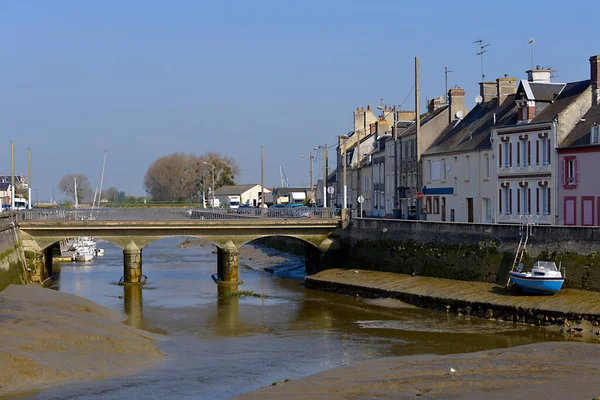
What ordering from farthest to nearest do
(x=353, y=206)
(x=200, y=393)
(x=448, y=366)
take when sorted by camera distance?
(x=353, y=206), (x=448, y=366), (x=200, y=393)

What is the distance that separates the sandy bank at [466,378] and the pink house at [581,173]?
18.4 m

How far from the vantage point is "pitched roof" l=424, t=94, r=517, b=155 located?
55928mm

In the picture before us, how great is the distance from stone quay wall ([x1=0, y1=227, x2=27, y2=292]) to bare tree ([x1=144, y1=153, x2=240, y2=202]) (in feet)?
347

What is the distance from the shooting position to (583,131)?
4800 cm

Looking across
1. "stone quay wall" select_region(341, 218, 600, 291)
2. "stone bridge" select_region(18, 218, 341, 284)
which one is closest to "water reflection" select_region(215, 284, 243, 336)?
"stone bridge" select_region(18, 218, 341, 284)

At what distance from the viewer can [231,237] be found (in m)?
57.3

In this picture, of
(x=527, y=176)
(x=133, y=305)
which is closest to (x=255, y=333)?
(x=133, y=305)

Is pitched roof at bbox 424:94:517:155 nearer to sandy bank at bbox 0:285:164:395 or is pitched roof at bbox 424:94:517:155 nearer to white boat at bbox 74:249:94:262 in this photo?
sandy bank at bbox 0:285:164:395

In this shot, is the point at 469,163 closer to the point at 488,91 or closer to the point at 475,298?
the point at 488,91

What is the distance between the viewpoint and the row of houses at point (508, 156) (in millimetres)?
48031

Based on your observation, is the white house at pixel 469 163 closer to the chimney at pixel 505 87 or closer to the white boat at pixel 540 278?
the chimney at pixel 505 87

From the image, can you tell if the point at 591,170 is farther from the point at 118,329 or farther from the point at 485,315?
the point at 118,329

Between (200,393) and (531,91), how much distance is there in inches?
1342

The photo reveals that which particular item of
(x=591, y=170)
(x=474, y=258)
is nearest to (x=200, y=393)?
(x=474, y=258)
